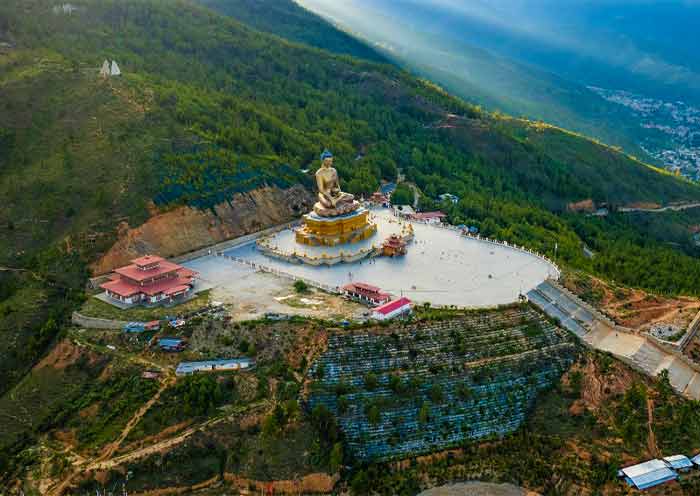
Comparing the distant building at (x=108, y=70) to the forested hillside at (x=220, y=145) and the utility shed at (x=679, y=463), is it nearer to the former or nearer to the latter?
the forested hillside at (x=220, y=145)

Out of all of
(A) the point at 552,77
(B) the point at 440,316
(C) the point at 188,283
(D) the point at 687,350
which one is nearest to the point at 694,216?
(D) the point at 687,350

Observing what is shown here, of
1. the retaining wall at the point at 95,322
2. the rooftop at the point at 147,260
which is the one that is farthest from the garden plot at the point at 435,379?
the rooftop at the point at 147,260

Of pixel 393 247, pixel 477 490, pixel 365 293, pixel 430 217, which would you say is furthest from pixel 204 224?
pixel 477 490

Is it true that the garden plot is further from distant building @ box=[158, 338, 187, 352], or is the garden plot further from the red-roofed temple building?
the red-roofed temple building

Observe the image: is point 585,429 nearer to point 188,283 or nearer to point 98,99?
point 188,283

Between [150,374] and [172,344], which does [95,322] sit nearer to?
[172,344]

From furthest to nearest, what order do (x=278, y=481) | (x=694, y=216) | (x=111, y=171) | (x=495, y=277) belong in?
(x=694, y=216), (x=111, y=171), (x=495, y=277), (x=278, y=481)
